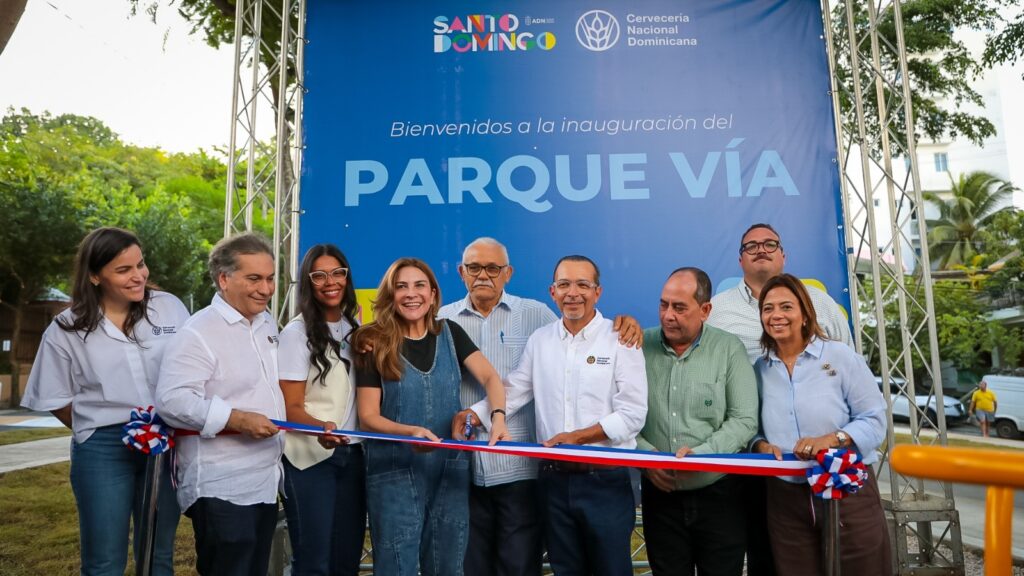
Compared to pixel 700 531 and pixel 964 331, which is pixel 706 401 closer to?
pixel 700 531

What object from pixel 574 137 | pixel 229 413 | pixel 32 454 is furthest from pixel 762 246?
pixel 32 454

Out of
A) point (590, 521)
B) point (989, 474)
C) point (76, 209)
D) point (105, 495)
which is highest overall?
point (76, 209)

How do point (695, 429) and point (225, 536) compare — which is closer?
point (225, 536)

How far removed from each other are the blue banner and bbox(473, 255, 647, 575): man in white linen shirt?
5.61 feet

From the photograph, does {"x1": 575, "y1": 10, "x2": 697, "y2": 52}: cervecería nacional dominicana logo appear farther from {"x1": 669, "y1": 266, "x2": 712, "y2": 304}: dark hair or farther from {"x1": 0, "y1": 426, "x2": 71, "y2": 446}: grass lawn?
{"x1": 0, "y1": 426, "x2": 71, "y2": 446}: grass lawn

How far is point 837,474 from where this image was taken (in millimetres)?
2566

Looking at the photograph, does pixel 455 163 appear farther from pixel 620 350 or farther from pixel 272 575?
pixel 272 575

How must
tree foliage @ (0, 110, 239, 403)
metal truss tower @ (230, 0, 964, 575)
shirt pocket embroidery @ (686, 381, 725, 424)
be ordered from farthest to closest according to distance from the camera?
1. tree foliage @ (0, 110, 239, 403)
2. metal truss tower @ (230, 0, 964, 575)
3. shirt pocket embroidery @ (686, 381, 725, 424)

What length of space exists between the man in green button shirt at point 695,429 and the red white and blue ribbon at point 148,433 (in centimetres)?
190

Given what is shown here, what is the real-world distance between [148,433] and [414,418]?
1.00 m

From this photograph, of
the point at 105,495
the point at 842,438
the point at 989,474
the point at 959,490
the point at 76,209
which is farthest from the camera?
the point at 76,209

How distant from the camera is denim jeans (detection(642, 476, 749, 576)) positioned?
3.01m

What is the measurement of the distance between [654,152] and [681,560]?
2765mm

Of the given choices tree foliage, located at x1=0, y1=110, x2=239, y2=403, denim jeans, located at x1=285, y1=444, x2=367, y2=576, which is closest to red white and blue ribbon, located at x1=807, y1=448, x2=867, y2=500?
denim jeans, located at x1=285, y1=444, x2=367, y2=576
